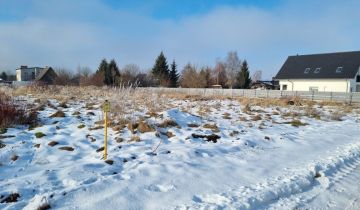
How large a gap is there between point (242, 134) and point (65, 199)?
18.9 ft

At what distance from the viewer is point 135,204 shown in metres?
4.05

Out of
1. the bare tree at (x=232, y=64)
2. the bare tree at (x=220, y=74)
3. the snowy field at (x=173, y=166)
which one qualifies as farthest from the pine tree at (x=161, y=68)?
the snowy field at (x=173, y=166)

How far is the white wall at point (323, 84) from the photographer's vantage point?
38.1m

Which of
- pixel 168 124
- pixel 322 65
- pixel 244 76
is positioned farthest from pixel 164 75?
pixel 168 124

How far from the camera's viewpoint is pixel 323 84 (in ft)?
132

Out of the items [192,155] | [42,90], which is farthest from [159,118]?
[42,90]

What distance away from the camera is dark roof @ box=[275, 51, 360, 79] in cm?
3834

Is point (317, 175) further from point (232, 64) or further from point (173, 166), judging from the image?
point (232, 64)

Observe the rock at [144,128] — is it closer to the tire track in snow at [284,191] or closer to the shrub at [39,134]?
the shrub at [39,134]

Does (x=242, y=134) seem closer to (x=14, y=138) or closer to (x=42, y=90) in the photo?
(x=14, y=138)

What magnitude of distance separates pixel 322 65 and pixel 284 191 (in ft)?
138

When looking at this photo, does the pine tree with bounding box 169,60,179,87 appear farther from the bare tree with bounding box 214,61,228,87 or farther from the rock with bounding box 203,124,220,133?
the rock with bounding box 203,124,220,133

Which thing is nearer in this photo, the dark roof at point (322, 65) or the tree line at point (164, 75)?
the dark roof at point (322, 65)

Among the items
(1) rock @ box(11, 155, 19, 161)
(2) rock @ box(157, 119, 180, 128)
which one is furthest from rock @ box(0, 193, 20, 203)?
(2) rock @ box(157, 119, 180, 128)
